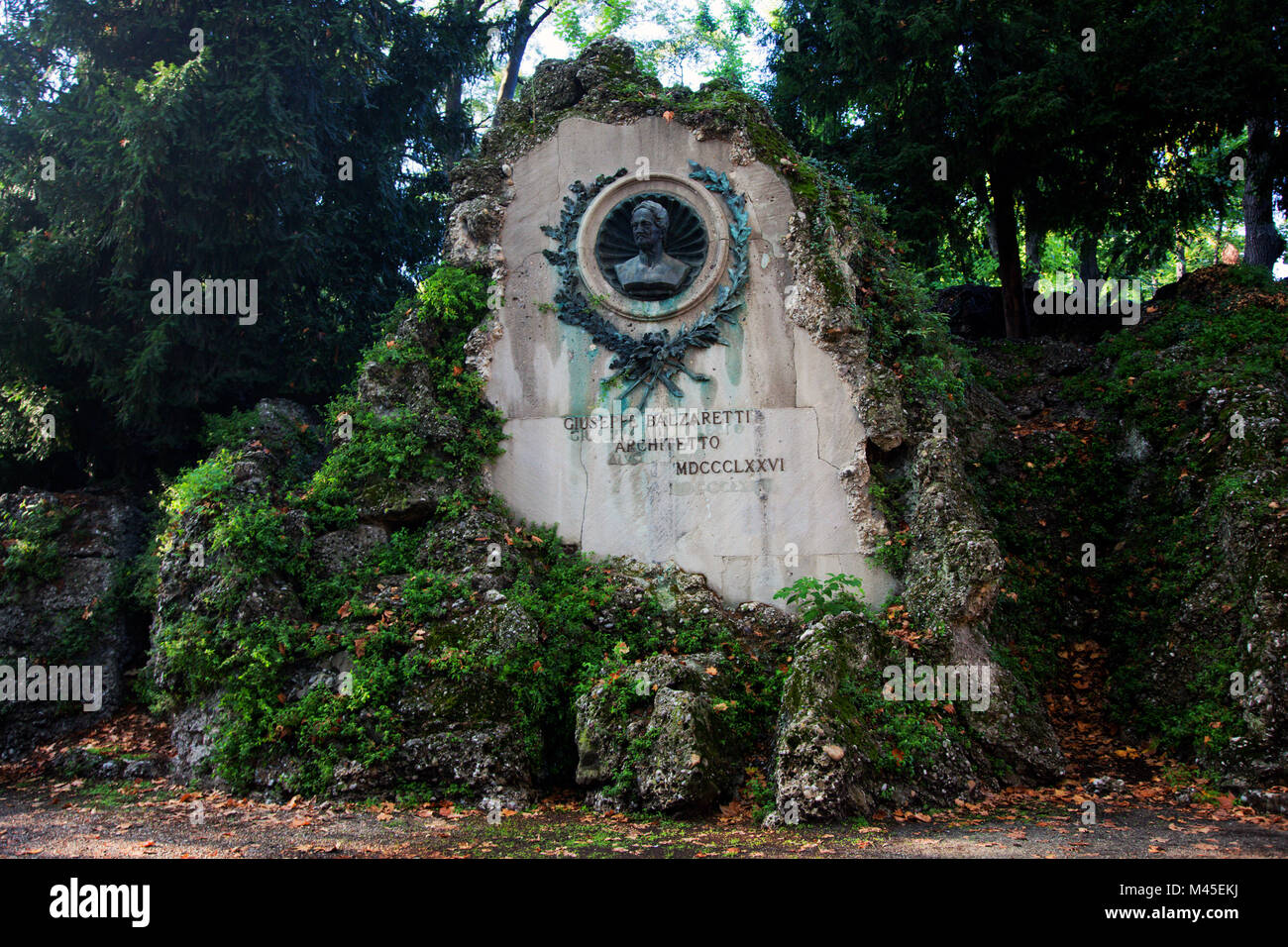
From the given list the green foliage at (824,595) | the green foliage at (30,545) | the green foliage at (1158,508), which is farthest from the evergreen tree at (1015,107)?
the green foliage at (30,545)

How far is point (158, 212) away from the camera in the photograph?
1372cm

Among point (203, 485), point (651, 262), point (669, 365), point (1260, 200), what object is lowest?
point (203, 485)

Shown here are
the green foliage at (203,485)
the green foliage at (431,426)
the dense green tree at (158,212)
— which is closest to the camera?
the green foliage at (203,485)

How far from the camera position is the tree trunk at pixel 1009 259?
16719 millimetres

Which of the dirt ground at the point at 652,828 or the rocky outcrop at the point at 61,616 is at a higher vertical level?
the rocky outcrop at the point at 61,616

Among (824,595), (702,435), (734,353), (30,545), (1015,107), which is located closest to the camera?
(824,595)

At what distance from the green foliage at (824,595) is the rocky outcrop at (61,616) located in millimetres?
8208

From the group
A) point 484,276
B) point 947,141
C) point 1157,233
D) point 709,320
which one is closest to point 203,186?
point 484,276

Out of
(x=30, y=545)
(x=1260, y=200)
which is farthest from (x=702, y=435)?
(x=1260, y=200)

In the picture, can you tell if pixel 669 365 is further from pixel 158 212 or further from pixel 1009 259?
pixel 1009 259

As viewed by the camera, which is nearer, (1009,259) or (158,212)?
(158,212)

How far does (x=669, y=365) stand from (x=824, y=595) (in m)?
3.16

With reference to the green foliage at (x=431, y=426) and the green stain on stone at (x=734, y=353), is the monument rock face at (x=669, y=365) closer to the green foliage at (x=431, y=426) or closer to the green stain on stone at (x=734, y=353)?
the green stain on stone at (x=734, y=353)

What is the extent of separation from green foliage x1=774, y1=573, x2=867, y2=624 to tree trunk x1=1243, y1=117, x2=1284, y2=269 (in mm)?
8967
